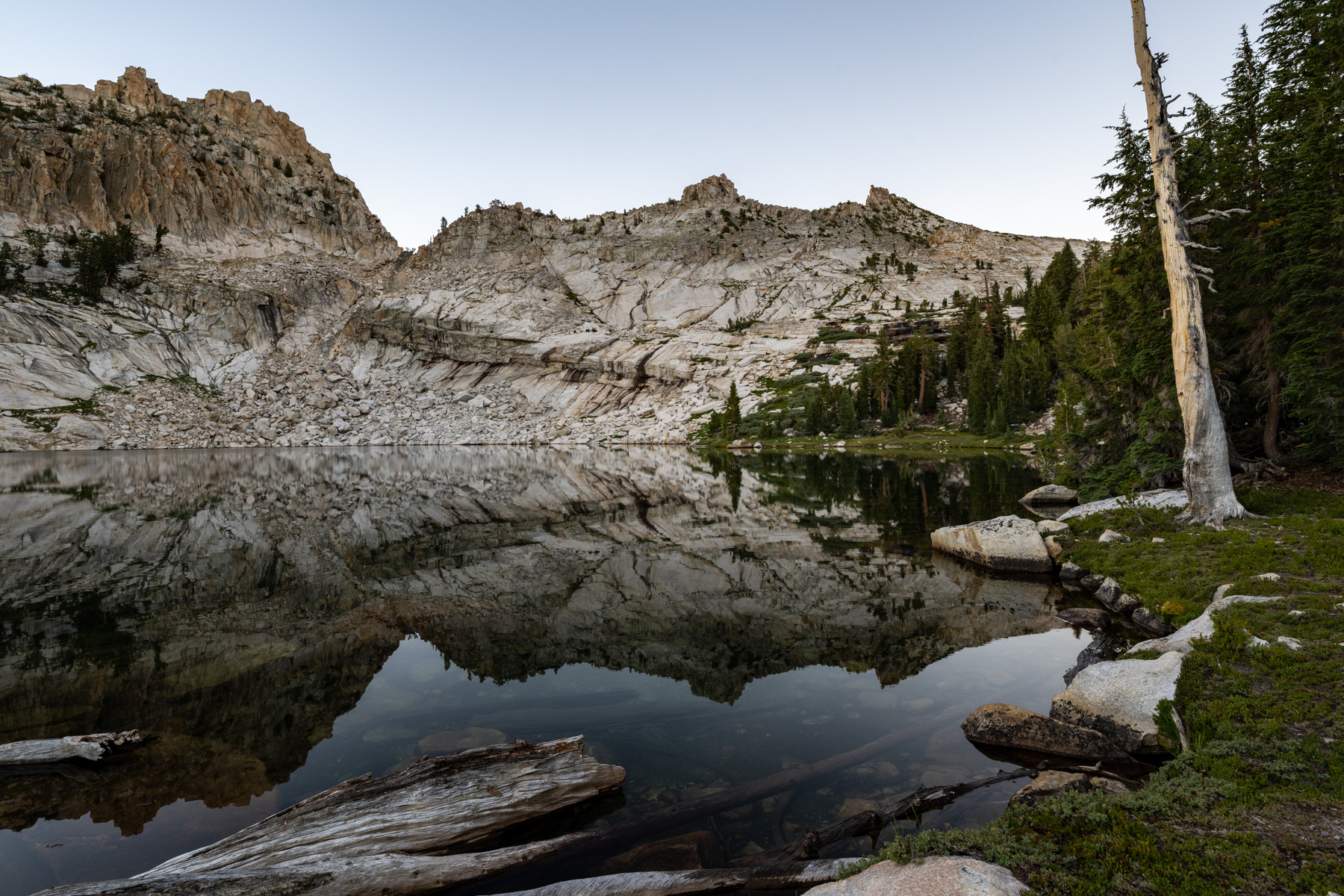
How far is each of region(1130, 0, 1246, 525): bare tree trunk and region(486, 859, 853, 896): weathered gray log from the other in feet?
54.6

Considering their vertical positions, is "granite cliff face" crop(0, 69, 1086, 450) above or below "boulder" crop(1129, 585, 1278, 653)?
above

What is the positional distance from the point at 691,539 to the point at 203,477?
4395cm

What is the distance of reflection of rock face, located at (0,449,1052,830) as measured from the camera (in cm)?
927

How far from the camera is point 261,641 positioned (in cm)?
1273

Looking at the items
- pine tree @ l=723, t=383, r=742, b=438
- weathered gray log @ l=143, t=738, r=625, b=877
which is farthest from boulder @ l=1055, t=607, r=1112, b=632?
pine tree @ l=723, t=383, r=742, b=438

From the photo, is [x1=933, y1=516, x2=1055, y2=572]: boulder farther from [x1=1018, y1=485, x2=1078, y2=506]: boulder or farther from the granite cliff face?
the granite cliff face

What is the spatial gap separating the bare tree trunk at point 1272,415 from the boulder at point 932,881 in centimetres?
2390

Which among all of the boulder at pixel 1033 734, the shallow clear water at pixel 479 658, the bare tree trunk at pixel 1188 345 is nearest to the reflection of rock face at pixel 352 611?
the shallow clear water at pixel 479 658

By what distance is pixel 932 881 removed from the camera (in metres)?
4.61

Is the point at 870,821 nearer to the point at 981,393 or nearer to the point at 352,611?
the point at 352,611

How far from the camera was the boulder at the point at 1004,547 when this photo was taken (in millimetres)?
18078

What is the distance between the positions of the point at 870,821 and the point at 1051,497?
1110 inches

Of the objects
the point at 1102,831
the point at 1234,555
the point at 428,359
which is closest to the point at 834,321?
the point at 428,359

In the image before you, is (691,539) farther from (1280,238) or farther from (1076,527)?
(1280,238)
